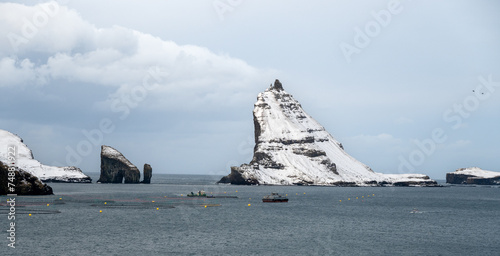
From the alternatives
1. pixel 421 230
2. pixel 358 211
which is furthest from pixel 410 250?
pixel 358 211

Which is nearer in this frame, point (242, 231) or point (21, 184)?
point (242, 231)

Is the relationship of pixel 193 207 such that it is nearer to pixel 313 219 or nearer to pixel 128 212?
pixel 128 212

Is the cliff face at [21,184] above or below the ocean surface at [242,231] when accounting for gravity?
above

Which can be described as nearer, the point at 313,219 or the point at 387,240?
the point at 387,240

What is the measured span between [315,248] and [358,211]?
64388 mm

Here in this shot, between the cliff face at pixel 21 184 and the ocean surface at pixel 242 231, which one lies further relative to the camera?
the cliff face at pixel 21 184

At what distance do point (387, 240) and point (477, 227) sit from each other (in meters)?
30.2

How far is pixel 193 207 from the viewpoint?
138 m

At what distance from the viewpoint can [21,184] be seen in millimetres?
161625

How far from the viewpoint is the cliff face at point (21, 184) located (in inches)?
6198

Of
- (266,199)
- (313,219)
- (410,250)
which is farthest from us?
(266,199)

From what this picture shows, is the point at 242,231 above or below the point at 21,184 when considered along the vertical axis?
below

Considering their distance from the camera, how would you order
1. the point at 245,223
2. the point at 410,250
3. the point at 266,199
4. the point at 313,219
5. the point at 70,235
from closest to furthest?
the point at 410,250
the point at 70,235
the point at 245,223
the point at 313,219
the point at 266,199

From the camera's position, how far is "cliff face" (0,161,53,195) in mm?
157425
